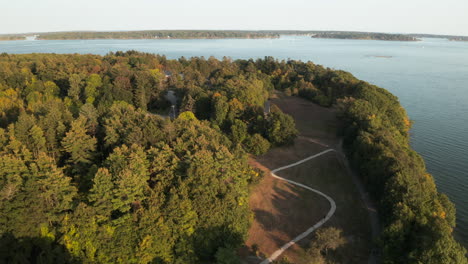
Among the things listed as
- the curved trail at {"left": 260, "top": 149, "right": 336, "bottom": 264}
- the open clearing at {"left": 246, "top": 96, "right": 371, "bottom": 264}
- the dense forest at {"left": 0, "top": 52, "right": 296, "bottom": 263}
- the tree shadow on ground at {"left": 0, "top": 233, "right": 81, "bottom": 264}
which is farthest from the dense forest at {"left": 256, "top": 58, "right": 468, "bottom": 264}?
the tree shadow on ground at {"left": 0, "top": 233, "right": 81, "bottom": 264}

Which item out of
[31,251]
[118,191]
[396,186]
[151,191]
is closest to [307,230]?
[396,186]

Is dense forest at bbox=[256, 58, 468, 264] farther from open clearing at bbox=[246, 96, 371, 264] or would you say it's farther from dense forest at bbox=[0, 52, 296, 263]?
dense forest at bbox=[0, 52, 296, 263]

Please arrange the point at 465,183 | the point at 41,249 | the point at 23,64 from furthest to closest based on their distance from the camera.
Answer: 1. the point at 23,64
2. the point at 465,183
3. the point at 41,249

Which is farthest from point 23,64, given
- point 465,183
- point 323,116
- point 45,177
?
point 465,183

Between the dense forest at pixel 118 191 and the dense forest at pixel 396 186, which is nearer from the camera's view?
the dense forest at pixel 118 191

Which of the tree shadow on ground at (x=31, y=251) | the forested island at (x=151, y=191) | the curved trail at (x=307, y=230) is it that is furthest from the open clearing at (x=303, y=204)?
the tree shadow on ground at (x=31, y=251)

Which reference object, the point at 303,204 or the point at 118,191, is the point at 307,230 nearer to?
the point at 303,204

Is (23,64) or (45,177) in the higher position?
(23,64)

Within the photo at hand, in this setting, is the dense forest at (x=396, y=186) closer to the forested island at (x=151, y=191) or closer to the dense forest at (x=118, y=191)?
the forested island at (x=151, y=191)

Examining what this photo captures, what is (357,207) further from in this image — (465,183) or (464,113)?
(464,113)

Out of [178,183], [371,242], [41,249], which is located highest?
[178,183]
